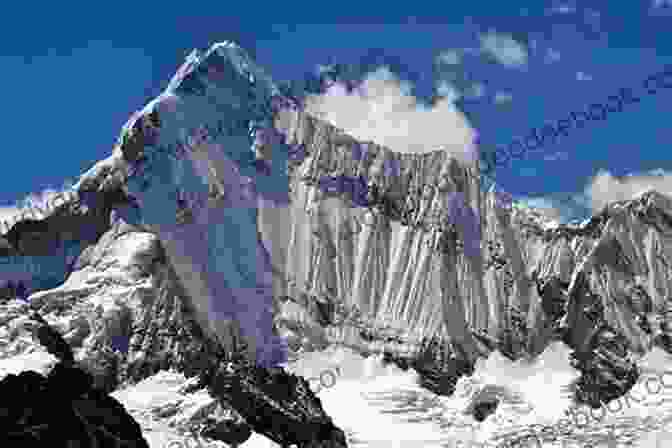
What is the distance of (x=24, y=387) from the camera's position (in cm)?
19975

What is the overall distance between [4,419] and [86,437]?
916cm

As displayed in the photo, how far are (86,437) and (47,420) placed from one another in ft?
15.9

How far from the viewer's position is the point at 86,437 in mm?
198375

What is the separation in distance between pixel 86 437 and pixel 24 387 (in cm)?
874

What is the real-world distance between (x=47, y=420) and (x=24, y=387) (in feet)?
18.4

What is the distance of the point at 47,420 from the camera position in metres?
196

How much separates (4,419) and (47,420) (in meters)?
4.53

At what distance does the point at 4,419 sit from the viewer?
195 meters

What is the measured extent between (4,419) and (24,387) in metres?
5.83
